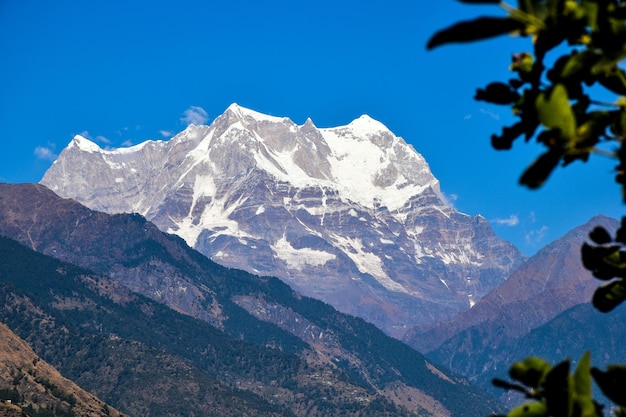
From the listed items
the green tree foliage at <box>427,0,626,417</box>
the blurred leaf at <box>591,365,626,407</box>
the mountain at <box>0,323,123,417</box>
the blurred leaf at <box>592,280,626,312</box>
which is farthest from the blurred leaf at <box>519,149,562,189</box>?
the mountain at <box>0,323,123,417</box>

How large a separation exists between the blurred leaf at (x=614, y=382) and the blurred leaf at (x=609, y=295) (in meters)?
0.70

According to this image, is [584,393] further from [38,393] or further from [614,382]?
[38,393]

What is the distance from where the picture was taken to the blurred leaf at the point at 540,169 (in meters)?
6.34

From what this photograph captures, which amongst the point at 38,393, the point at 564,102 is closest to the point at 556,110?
the point at 564,102

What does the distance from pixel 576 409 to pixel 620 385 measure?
73 centimetres

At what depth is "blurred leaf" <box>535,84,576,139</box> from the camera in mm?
6332

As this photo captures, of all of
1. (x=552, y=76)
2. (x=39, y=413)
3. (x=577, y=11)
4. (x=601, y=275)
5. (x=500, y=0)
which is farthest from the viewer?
(x=39, y=413)

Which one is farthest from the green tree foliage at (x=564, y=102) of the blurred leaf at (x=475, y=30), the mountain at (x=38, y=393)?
the mountain at (x=38, y=393)

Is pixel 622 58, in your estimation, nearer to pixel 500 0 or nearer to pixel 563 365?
pixel 500 0

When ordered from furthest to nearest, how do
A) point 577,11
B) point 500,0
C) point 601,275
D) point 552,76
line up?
point 601,275, point 552,76, point 577,11, point 500,0

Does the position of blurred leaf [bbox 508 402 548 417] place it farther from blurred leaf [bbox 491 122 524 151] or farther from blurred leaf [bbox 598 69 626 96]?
blurred leaf [bbox 598 69 626 96]

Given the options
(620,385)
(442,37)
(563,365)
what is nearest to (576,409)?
(563,365)

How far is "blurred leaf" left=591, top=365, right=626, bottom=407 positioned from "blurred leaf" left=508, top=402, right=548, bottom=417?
504 mm

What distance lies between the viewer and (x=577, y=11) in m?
6.32
